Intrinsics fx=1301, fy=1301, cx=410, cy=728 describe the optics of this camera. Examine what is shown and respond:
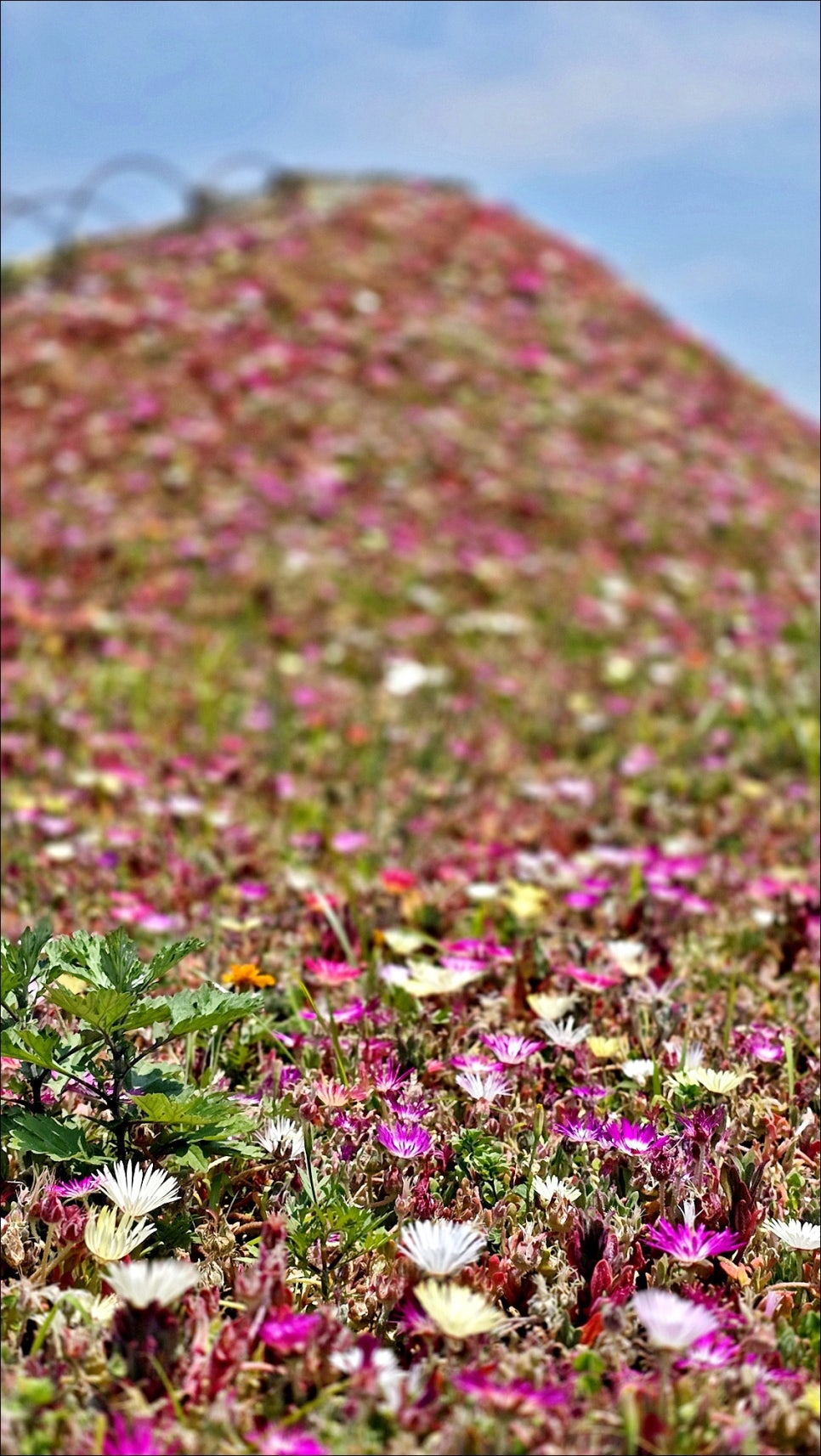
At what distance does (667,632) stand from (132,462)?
372cm

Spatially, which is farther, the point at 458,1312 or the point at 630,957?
the point at 630,957

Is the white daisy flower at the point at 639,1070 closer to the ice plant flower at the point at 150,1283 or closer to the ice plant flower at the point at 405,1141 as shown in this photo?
the ice plant flower at the point at 405,1141

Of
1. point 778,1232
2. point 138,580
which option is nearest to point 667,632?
point 138,580

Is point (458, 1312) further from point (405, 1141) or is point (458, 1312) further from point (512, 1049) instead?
point (512, 1049)

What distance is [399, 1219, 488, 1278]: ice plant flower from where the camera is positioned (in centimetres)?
163

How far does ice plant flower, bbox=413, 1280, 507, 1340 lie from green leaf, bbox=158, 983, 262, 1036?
1.47 ft

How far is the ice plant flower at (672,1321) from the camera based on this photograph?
4.75ft

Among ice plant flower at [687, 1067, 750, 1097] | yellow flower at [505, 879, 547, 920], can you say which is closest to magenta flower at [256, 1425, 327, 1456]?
ice plant flower at [687, 1067, 750, 1097]

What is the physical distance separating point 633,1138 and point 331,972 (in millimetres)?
814

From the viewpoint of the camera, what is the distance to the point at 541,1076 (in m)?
2.45

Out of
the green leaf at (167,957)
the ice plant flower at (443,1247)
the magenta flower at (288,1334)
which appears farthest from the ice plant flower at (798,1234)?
the green leaf at (167,957)

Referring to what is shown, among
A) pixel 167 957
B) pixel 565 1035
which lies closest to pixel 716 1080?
pixel 565 1035

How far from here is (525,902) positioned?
328 centimetres

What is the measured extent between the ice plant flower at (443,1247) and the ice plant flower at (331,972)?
0.93 meters
